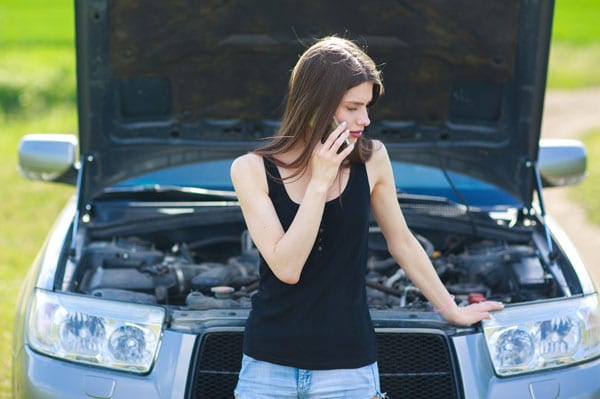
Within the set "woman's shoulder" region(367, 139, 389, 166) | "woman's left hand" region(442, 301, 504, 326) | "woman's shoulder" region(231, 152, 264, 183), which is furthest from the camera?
"woman's left hand" region(442, 301, 504, 326)

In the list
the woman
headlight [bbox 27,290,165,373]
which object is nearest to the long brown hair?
the woman

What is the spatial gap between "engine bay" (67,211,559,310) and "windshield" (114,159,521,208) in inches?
9.7

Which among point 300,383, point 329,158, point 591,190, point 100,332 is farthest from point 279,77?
point 591,190

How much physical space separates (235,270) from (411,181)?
43.8 inches

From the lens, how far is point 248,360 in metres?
3.43

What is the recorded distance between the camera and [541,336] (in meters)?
4.14

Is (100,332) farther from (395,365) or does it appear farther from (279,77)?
(279,77)

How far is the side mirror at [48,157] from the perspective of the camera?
548cm

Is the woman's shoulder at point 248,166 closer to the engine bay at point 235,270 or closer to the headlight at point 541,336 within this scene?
the engine bay at point 235,270

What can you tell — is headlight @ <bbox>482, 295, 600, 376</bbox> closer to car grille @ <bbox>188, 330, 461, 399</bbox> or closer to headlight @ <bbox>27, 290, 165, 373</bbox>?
car grille @ <bbox>188, 330, 461, 399</bbox>

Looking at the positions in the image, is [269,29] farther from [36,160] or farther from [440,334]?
[440,334]

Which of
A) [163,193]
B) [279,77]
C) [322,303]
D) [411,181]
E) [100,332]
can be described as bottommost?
[100,332]

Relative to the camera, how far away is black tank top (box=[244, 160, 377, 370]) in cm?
338

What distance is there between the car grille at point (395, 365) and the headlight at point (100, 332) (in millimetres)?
196
